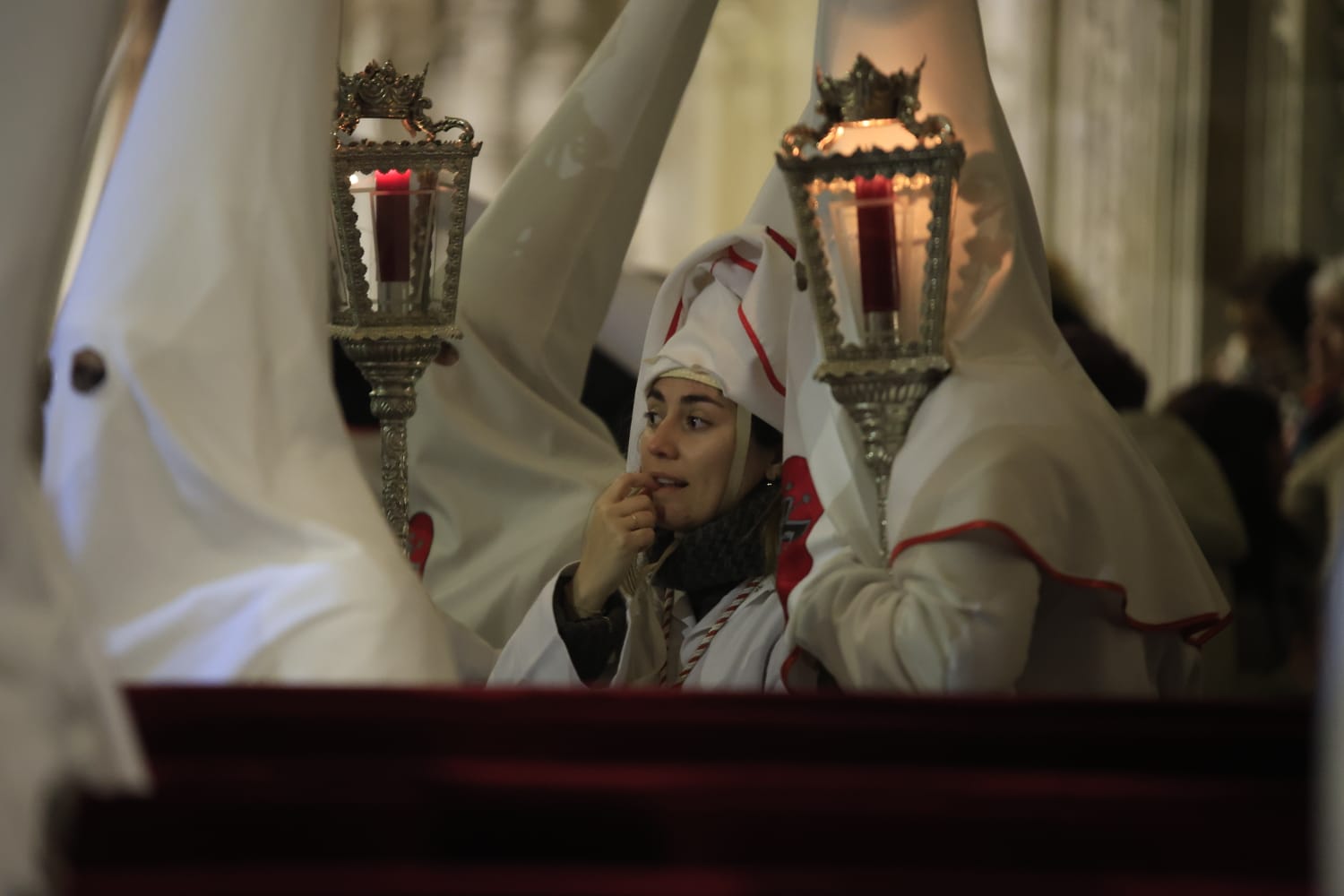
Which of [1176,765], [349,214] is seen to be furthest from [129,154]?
[1176,765]

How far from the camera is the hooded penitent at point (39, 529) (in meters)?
1.46

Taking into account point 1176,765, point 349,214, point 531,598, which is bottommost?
point 531,598

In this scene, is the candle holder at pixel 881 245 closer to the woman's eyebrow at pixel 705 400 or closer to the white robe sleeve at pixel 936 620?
the white robe sleeve at pixel 936 620

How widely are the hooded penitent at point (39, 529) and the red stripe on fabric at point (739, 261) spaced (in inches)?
59.7

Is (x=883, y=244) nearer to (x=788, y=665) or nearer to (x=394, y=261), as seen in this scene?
(x=788, y=665)

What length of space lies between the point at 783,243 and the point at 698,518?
0.43 m

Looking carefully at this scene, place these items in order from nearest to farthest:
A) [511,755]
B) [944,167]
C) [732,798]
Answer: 1. [732,798]
2. [511,755]
3. [944,167]

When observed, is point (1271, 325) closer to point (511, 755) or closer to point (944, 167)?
point (944, 167)

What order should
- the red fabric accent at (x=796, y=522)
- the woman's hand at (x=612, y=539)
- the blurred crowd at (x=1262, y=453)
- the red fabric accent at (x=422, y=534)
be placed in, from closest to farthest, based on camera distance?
the red fabric accent at (x=796, y=522), the woman's hand at (x=612, y=539), the red fabric accent at (x=422, y=534), the blurred crowd at (x=1262, y=453)

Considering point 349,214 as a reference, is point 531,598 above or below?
below

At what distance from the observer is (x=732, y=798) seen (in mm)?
1619

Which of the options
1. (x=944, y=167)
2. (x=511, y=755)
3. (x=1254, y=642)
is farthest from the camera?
(x=1254, y=642)

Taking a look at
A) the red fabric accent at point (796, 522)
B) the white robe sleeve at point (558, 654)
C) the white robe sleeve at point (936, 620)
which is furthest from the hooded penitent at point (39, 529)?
the white robe sleeve at point (558, 654)

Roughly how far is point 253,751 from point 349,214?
1.55 m
